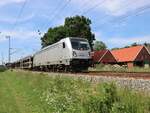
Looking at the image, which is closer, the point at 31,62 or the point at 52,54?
the point at 52,54

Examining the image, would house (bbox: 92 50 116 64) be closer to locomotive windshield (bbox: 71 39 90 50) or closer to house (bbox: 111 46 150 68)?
house (bbox: 111 46 150 68)

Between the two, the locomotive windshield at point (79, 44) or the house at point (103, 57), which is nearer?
the locomotive windshield at point (79, 44)

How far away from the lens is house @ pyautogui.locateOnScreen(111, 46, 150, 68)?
83950 mm

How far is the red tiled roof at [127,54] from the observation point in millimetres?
84494

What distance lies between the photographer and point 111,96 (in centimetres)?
1281

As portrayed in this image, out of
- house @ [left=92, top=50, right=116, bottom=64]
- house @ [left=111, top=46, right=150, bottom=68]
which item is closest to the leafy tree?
house @ [left=92, top=50, right=116, bottom=64]

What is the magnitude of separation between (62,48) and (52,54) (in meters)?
6.33

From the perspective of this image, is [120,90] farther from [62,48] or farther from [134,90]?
[62,48]

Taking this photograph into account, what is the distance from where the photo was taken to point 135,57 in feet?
273

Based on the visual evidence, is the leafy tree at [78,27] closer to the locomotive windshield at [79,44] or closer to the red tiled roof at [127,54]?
the red tiled roof at [127,54]

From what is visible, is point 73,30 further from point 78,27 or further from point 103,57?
point 103,57

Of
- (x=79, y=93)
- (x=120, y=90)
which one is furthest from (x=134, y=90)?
(x=79, y=93)

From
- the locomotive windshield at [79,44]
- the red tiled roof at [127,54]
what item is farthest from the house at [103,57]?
the locomotive windshield at [79,44]

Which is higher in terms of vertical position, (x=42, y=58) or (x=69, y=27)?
(x=69, y=27)
